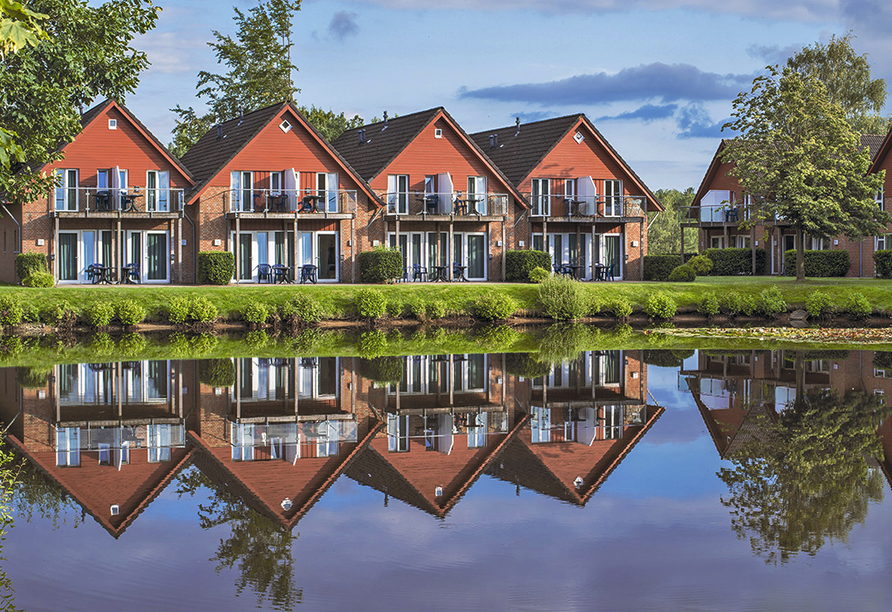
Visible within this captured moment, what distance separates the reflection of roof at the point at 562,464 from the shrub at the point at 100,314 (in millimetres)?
17641

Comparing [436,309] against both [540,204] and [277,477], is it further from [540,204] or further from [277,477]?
[277,477]

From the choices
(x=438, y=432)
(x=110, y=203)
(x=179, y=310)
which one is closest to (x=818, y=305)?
(x=179, y=310)

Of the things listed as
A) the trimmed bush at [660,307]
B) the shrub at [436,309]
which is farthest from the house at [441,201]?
the trimmed bush at [660,307]

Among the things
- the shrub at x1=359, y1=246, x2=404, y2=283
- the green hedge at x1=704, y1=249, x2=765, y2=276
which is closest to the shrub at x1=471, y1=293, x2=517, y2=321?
the shrub at x1=359, y1=246, x2=404, y2=283

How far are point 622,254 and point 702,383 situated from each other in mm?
25588

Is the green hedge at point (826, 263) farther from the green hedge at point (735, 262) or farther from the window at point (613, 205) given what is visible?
the window at point (613, 205)

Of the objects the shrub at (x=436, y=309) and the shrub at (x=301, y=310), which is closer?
the shrub at (x=301, y=310)

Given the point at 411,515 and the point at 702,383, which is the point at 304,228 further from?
the point at 411,515

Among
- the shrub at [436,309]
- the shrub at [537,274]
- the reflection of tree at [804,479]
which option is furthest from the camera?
the shrub at [537,274]

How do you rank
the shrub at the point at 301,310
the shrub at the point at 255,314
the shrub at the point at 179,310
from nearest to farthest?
the shrub at the point at 179,310, the shrub at the point at 255,314, the shrub at the point at 301,310

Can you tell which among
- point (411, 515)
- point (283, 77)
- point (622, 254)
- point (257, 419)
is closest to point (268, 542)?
point (411, 515)

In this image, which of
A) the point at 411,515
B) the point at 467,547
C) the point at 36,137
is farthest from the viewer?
the point at 36,137

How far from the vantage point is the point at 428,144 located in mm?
39969

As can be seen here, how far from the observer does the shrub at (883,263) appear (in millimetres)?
42750
